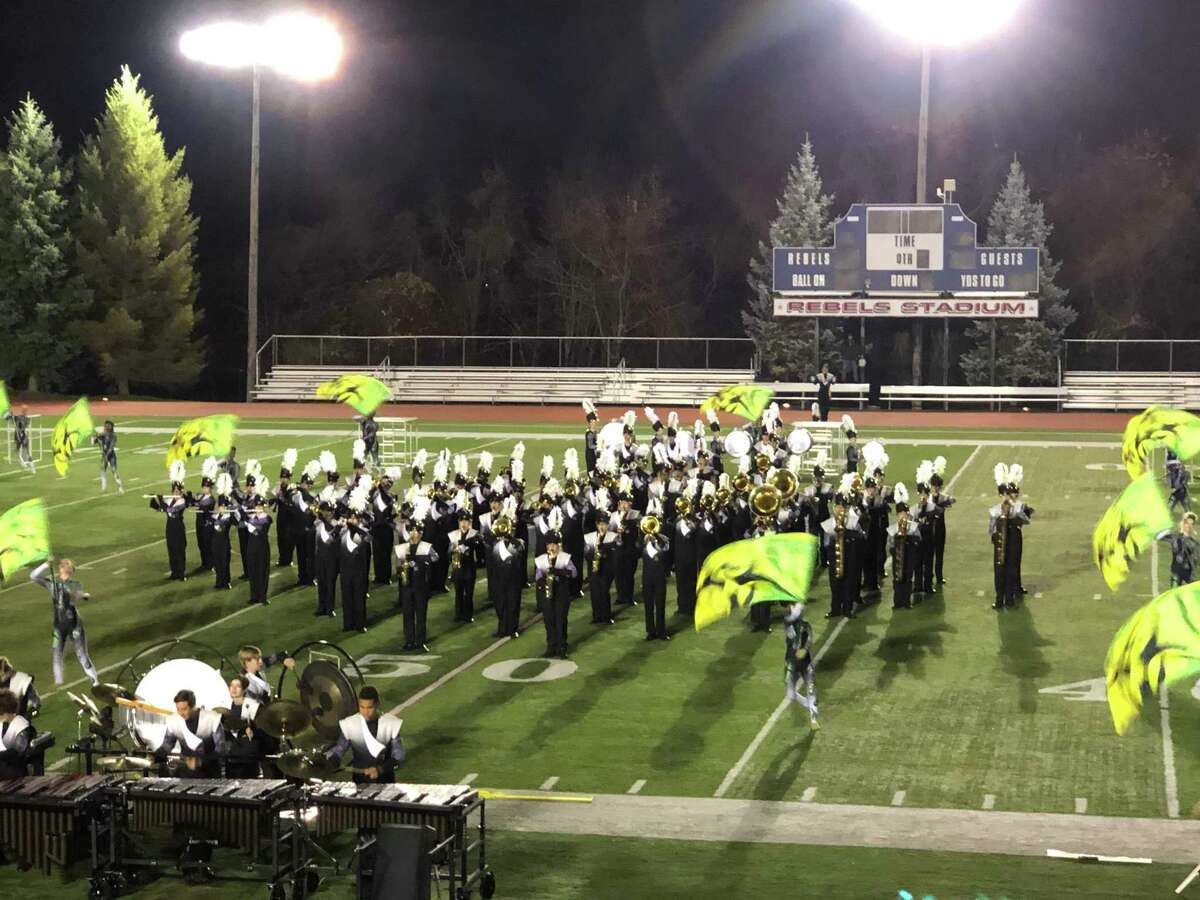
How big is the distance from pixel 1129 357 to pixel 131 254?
26421 millimetres

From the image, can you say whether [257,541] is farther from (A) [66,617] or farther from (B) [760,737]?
(B) [760,737]

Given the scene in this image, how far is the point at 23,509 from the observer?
48.4 ft

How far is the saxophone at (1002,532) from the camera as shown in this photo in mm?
18188

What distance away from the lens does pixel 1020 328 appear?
4447 cm

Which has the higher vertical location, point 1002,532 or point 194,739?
point 1002,532

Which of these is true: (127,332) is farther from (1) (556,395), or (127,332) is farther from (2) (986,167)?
(2) (986,167)

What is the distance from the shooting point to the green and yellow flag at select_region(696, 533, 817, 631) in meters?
13.3

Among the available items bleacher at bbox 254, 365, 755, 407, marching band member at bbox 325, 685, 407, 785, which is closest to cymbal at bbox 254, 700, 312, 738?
marching band member at bbox 325, 685, 407, 785

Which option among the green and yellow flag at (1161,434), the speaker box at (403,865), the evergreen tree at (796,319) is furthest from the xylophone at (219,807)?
the evergreen tree at (796,319)

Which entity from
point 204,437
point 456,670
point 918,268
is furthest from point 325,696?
point 918,268

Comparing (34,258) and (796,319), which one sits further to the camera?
(34,258)

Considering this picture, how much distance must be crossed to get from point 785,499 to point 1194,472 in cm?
1220

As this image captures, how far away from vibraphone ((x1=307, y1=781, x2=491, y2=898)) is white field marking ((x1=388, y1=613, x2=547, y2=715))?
3.98 meters

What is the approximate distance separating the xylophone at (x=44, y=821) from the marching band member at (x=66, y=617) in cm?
509
